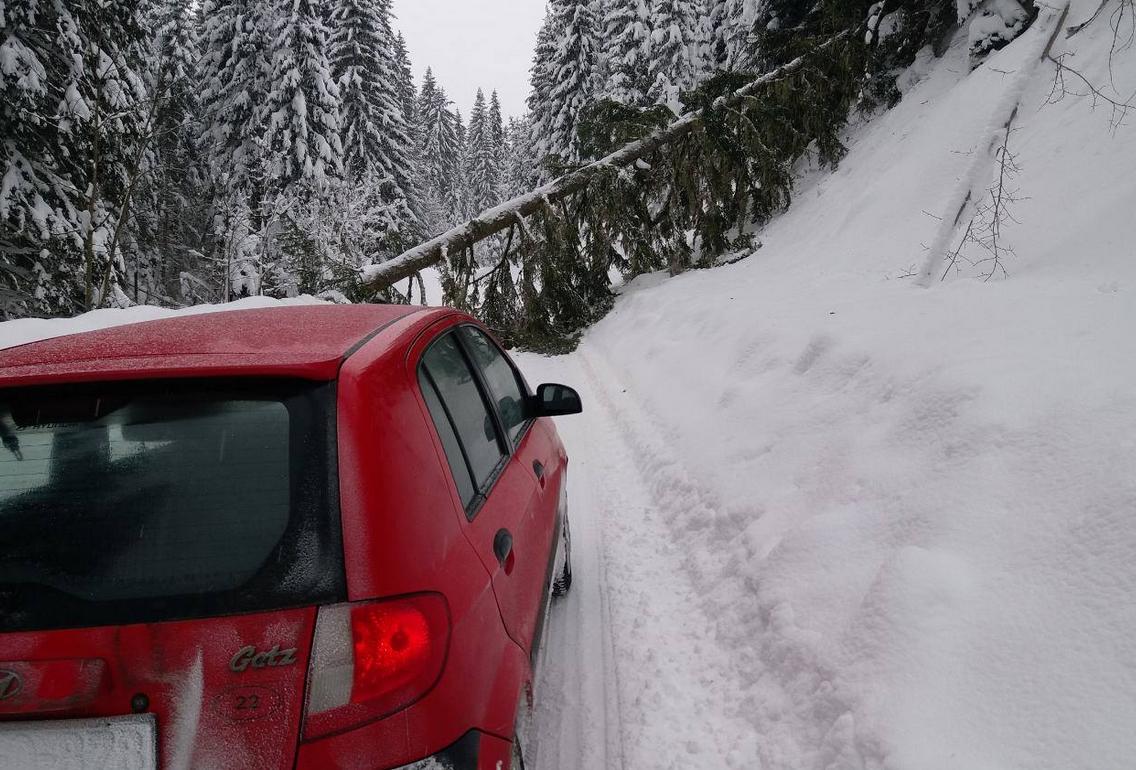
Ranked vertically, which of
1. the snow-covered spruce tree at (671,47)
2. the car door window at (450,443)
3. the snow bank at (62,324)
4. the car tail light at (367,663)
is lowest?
the car tail light at (367,663)

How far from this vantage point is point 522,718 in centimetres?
170

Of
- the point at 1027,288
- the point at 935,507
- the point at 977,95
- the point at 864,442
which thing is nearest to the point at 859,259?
the point at 1027,288

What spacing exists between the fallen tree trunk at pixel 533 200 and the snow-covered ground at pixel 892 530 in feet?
13.8

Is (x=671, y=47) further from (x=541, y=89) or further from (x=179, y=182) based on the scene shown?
(x=179, y=182)

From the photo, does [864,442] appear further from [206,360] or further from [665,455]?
[206,360]

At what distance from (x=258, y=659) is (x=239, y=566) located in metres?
0.20

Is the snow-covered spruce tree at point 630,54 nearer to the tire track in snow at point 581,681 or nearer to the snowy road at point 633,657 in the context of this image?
the snowy road at point 633,657

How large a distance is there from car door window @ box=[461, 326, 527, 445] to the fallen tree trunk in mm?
6963

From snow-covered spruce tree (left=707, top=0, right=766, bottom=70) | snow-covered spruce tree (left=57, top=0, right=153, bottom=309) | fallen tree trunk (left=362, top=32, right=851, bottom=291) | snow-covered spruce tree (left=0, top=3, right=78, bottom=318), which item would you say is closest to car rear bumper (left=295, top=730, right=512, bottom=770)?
fallen tree trunk (left=362, top=32, right=851, bottom=291)

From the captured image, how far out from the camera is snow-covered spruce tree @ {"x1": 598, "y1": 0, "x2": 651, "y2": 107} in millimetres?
23441

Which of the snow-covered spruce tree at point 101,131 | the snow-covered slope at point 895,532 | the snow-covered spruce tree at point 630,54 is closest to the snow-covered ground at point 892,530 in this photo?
the snow-covered slope at point 895,532

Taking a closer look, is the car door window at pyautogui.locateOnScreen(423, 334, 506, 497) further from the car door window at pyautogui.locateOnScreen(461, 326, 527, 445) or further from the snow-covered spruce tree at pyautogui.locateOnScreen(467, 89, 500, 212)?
the snow-covered spruce tree at pyautogui.locateOnScreen(467, 89, 500, 212)

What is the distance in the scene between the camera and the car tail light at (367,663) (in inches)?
43.1

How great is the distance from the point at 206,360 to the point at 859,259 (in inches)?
312
